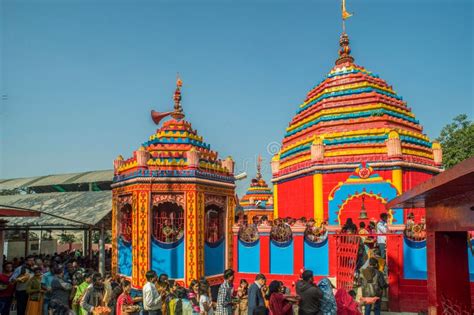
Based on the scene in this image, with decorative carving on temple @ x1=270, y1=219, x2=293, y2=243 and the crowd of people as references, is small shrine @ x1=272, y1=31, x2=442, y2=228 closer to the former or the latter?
decorative carving on temple @ x1=270, y1=219, x2=293, y2=243

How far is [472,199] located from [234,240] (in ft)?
35.0

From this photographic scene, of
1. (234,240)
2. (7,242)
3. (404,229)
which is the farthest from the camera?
(7,242)

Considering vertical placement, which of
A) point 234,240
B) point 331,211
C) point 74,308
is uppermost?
point 331,211

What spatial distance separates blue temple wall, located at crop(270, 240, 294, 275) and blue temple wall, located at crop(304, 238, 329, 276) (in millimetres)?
546

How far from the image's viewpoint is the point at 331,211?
1586 centimetres

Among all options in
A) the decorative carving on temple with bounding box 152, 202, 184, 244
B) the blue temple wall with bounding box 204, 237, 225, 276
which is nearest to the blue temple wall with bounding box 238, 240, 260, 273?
the blue temple wall with bounding box 204, 237, 225, 276

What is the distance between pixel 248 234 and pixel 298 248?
1952 mm

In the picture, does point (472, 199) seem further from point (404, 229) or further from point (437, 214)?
point (404, 229)

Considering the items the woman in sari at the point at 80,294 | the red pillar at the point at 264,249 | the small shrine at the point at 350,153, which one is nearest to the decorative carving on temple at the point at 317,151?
the small shrine at the point at 350,153

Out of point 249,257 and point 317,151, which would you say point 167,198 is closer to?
point 249,257

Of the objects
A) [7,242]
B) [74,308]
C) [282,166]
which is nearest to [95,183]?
[7,242]

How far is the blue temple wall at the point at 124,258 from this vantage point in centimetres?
1440

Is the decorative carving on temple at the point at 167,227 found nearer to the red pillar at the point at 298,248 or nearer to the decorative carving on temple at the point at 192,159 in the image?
the decorative carving on temple at the point at 192,159

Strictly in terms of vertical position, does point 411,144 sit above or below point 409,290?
above
